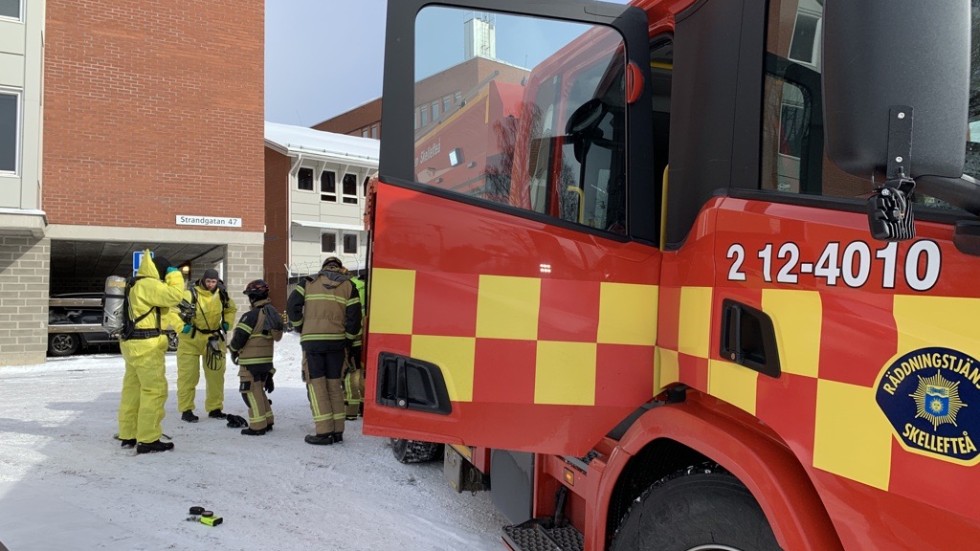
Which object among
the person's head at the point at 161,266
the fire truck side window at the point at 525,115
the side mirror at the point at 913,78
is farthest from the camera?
the person's head at the point at 161,266

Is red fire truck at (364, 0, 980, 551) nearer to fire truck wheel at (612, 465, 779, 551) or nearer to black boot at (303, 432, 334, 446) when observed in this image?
fire truck wheel at (612, 465, 779, 551)

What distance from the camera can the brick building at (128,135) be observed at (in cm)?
1178

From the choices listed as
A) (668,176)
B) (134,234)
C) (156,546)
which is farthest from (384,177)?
(134,234)

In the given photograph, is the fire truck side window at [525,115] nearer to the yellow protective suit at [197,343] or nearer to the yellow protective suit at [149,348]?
the yellow protective suit at [149,348]

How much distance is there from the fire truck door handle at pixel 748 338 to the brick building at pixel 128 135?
1285 centimetres

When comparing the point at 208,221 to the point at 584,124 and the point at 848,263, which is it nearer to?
the point at 584,124

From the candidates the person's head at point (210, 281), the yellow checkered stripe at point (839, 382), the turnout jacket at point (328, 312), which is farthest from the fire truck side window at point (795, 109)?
the person's head at point (210, 281)

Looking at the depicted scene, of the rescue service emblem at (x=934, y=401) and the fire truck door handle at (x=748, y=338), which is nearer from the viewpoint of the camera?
the rescue service emblem at (x=934, y=401)

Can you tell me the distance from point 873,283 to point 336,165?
76.9 feet

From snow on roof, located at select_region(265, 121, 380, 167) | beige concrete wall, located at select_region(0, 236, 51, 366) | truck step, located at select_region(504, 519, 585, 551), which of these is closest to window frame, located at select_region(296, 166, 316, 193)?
snow on roof, located at select_region(265, 121, 380, 167)

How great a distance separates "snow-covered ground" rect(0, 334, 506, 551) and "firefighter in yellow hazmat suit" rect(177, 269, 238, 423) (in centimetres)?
34

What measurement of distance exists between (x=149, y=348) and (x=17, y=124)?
348 inches

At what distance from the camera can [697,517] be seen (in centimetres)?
180

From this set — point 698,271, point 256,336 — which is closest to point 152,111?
point 256,336
